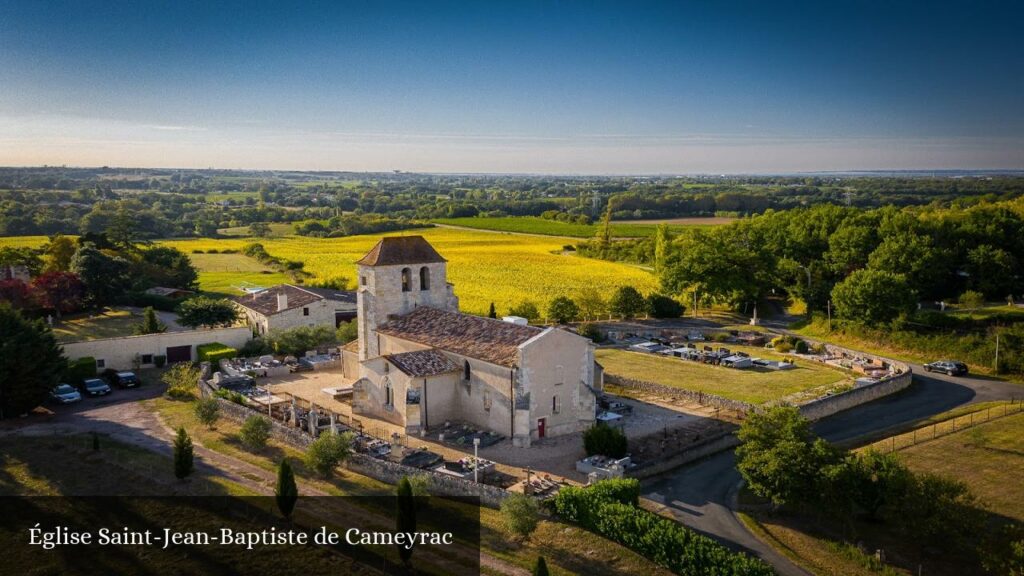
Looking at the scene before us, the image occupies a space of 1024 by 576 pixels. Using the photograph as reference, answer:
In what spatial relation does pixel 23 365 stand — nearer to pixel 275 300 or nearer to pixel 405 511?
pixel 275 300

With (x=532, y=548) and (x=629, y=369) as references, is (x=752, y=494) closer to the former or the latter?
(x=532, y=548)

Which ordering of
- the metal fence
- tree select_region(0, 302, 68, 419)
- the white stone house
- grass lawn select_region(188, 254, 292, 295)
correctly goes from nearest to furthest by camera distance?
the metal fence < tree select_region(0, 302, 68, 419) < the white stone house < grass lawn select_region(188, 254, 292, 295)

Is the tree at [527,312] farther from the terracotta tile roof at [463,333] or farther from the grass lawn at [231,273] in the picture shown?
the grass lawn at [231,273]

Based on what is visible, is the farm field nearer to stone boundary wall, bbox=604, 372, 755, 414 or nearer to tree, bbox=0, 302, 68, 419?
stone boundary wall, bbox=604, 372, 755, 414

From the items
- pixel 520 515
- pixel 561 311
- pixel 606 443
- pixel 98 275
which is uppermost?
pixel 98 275

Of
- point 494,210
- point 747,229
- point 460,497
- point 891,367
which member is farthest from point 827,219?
point 494,210

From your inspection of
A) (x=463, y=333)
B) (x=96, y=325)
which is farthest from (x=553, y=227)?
(x=463, y=333)

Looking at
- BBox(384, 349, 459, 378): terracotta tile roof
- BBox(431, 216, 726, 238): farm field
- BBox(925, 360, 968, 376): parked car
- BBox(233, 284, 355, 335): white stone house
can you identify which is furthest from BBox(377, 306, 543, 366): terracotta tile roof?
BBox(431, 216, 726, 238): farm field
